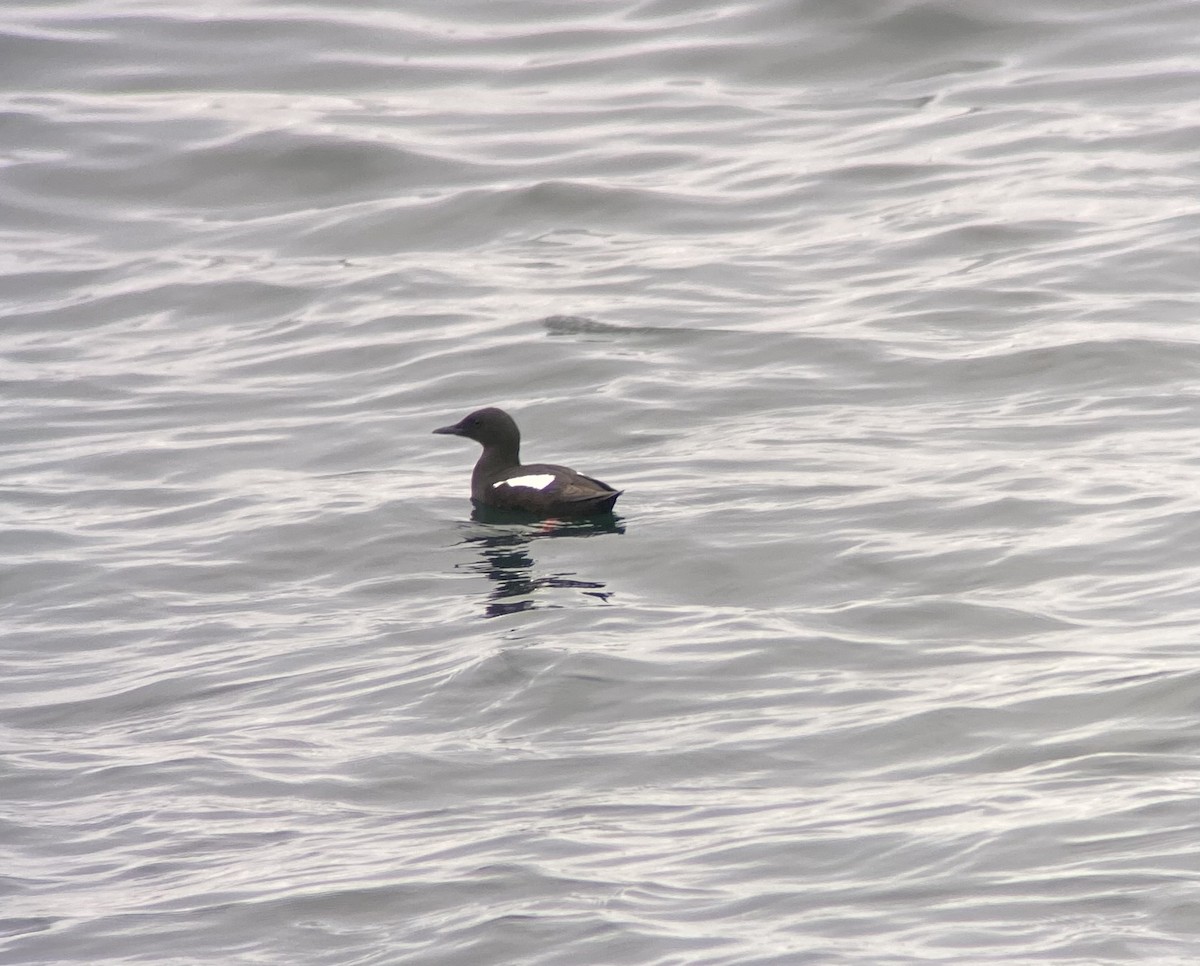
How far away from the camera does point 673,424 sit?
39.6 ft

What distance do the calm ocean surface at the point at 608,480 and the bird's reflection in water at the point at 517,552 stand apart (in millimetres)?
61

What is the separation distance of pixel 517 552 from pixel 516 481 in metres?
0.66

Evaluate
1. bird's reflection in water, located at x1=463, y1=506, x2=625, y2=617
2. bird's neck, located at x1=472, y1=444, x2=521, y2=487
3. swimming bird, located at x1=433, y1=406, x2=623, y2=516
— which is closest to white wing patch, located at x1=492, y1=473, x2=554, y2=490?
swimming bird, located at x1=433, y1=406, x2=623, y2=516

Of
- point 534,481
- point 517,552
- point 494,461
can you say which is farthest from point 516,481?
point 517,552

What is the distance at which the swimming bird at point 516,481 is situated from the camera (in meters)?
10.4

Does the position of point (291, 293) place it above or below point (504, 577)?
above

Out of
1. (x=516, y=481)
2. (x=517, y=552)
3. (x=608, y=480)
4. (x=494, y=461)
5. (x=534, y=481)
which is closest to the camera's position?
(x=517, y=552)

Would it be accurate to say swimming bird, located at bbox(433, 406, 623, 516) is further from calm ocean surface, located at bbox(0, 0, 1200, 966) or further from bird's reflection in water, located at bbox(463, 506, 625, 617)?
calm ocean surface, located at bbox(0, 0, 1200, 966)

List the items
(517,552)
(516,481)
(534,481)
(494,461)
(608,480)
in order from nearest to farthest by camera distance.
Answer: (517,552), (534,481), (516,481), (494,461), (608,480)

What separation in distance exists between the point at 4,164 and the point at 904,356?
989 cm

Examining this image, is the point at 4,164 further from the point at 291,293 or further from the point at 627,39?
the point at 627,39

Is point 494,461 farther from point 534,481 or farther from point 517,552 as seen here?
point 517,552

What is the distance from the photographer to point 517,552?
10.1m

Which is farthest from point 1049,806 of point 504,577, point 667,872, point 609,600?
point 504,577
